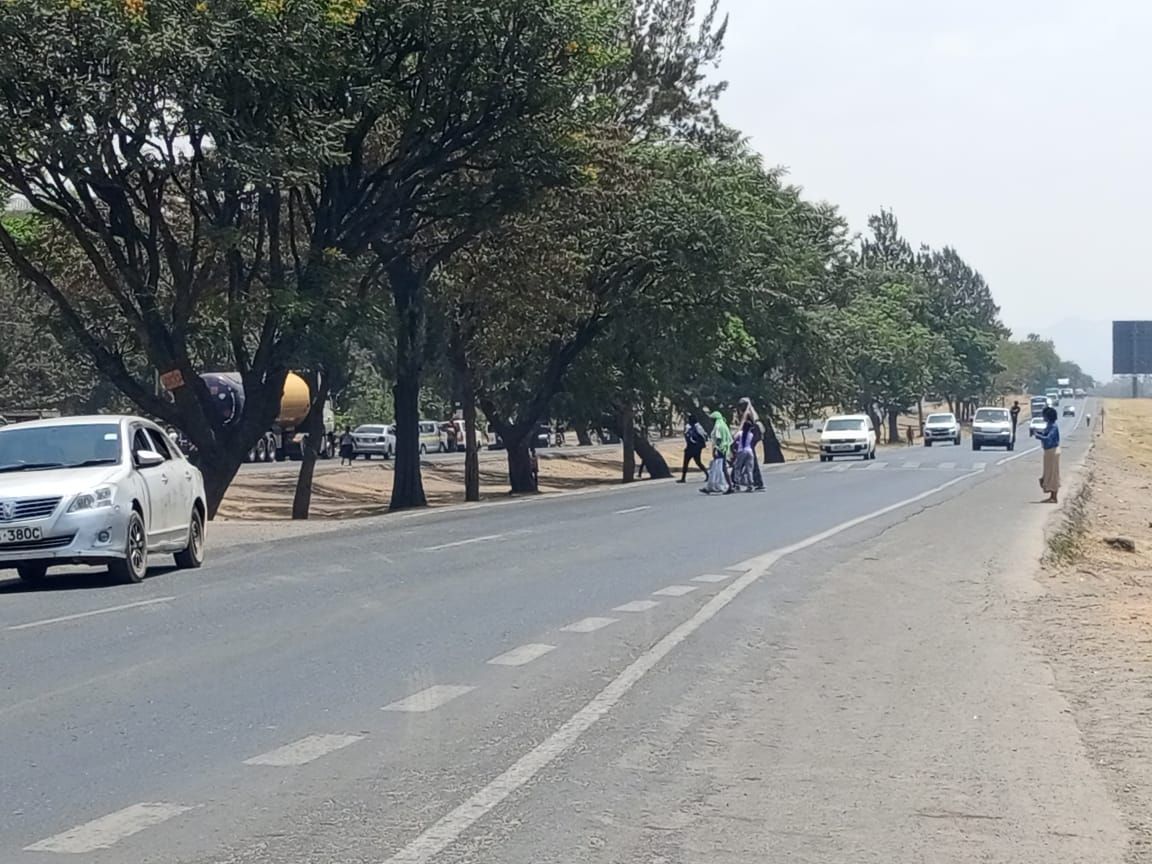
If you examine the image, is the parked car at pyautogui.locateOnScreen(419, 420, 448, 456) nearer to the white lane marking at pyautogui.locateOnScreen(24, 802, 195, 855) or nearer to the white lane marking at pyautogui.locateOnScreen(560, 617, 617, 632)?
the white lane marking at pyautogui.locateOnScreen(560, 617, 617, 632)

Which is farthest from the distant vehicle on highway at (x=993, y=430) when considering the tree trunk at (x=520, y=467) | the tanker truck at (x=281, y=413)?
the tree trunk at (x=520, y=467)

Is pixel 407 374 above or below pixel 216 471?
above

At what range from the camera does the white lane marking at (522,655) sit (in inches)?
465

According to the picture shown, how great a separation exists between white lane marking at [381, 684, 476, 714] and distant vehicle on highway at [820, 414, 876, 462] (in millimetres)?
51916

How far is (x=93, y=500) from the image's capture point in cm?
1655

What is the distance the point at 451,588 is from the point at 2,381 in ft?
127

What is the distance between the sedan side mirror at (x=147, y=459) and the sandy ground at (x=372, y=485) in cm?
1897

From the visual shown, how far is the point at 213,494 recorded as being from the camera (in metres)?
32.3

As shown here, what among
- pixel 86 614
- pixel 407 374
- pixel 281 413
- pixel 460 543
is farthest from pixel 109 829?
pixel 281 413

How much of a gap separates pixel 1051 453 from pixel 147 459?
18.0m

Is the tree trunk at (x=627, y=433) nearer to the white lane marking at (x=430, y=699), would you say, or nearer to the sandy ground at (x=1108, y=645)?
the sandy ground at (x=1108, y=645)

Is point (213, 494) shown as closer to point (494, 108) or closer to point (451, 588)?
point (494, 108)

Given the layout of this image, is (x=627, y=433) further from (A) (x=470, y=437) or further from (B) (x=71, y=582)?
(B) (x=71, y=582)

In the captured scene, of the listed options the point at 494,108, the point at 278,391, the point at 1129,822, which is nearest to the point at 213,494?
the point at 278,391
